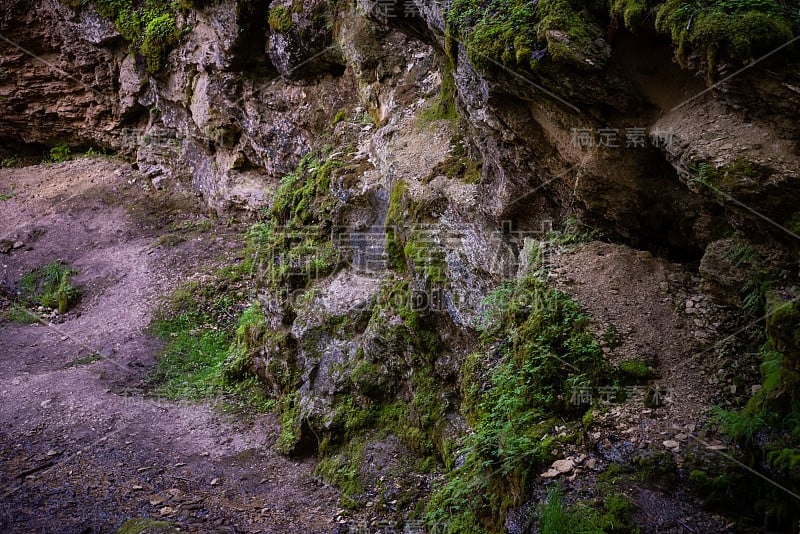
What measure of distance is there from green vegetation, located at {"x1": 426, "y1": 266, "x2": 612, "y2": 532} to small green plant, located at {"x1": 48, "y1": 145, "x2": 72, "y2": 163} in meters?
17.1

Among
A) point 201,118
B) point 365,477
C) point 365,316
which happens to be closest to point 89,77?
point 201,118

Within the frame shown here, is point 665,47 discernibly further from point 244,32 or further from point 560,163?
point 244,32

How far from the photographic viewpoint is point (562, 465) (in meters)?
4.52

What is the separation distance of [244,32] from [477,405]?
10.8 meters

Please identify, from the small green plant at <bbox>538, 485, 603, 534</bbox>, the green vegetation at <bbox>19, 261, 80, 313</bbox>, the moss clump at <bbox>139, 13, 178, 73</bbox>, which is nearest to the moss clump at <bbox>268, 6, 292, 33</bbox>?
the moss clump at <bbox>139, 13, 178, 73</bbox>

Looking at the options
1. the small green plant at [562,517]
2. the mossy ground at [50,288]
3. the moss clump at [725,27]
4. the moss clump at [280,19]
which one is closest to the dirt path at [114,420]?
the mossy ground at [50,288]

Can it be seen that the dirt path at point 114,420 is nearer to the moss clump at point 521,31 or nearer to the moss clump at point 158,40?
the moss clump at point 158,40

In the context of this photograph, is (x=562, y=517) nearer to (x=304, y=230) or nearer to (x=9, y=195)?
(x=304, y=230)

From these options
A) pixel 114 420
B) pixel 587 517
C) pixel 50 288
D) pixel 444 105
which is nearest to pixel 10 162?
pixel 50 288

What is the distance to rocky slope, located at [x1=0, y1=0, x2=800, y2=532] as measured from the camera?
170 inches

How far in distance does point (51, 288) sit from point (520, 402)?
41.3 feet

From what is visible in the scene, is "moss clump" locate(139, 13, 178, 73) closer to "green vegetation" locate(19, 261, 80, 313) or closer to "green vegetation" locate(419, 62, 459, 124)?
"green vegetation" locate(19, 261, 80, 313)

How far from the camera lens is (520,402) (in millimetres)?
5312

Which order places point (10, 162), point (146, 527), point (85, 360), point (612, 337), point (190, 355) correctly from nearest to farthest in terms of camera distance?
point (612, 337) < point (146, 527) < point (85, 360) < point (190, 355) < point (10, 162)
